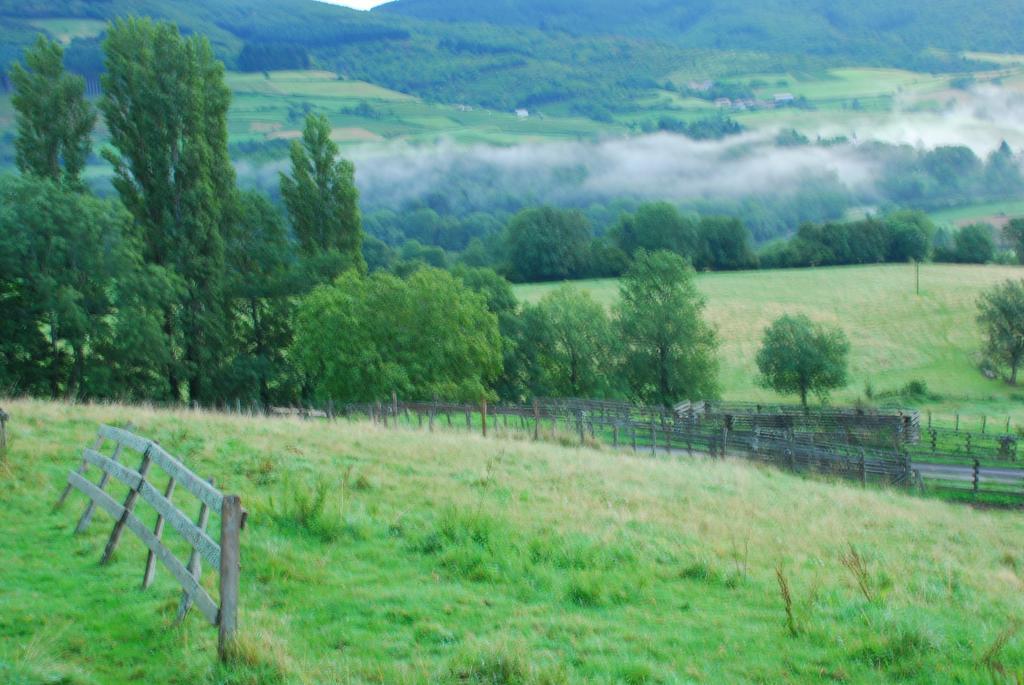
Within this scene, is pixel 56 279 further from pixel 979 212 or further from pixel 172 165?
pixel 979 212

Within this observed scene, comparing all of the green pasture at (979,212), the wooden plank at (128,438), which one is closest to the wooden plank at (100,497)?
the wooden plank at (128,438)

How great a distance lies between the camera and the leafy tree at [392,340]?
40344mm

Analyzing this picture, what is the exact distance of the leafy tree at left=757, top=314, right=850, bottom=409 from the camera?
55344mm

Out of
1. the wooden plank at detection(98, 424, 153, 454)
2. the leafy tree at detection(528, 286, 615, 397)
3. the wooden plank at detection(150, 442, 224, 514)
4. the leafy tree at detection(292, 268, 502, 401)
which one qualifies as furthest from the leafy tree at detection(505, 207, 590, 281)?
the wooden plank at detection(150, 442, 224, 514)

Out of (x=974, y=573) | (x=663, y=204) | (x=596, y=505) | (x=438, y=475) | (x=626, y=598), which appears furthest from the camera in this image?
(x=663, y=204)

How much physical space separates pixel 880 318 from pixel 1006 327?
1579cm

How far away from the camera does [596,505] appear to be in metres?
14.4

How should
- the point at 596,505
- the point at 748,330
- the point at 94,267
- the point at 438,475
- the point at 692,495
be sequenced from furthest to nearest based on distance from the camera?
the point at 748,330 < the point at 94,267 < the point at 692,495 < the point at 438,475 < the point at 596,505

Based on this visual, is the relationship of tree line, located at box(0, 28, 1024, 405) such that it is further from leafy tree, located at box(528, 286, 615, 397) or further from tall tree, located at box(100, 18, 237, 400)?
leafy tree, located at box(528, 286, 615, 397)

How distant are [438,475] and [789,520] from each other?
642cm

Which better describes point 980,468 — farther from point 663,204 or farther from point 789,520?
point 663,204

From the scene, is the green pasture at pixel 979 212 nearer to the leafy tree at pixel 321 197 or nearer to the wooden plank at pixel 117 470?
the leafy tree at pixel 321 197

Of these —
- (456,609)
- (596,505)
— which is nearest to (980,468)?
(596,505)

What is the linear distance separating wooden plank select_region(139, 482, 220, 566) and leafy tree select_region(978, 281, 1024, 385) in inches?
2593
